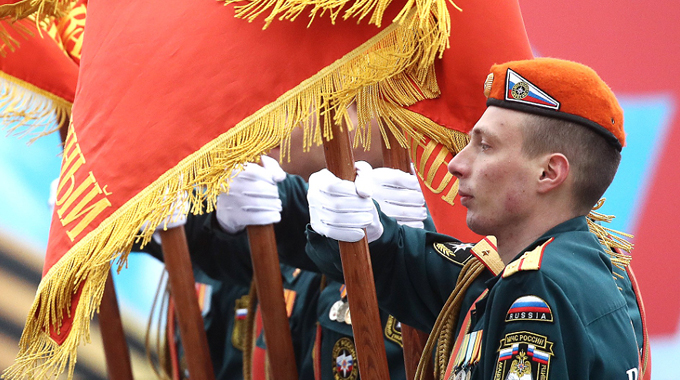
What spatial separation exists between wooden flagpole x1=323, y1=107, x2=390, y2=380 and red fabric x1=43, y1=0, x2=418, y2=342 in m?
0.20

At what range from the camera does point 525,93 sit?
1285mm


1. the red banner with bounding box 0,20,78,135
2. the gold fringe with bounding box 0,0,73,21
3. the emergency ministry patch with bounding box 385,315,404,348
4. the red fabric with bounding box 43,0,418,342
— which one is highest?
the gold fringe with bounding box 0,0,73,21

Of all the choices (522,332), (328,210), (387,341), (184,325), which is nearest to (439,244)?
(328,210)

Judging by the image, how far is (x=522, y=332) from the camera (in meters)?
1.08

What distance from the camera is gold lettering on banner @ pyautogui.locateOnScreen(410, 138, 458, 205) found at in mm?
1659

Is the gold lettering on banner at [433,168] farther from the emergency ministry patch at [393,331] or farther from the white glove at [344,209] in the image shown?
the emergency ministry patch at [393,331]

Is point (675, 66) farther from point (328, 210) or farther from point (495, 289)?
point (495, 289)

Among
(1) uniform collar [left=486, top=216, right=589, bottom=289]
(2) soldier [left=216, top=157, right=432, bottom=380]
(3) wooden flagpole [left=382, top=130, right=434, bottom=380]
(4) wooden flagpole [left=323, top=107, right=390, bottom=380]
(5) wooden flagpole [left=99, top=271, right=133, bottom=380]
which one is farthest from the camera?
(5) wooden flagpole [left=99, top=271, right=133, bottom=380]

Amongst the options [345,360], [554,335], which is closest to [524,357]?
[554,335]

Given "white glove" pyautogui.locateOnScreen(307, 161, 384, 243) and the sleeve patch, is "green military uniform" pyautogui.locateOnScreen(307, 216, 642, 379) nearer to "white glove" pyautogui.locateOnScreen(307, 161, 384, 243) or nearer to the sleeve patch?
the sleeve patch

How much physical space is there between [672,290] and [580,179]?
1.69 meters

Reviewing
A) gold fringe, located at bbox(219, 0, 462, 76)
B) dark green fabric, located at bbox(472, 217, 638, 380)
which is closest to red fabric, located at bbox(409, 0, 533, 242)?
gold fringe, located at bbox(219, 0, 462, 76)

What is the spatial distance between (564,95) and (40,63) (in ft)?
5.57

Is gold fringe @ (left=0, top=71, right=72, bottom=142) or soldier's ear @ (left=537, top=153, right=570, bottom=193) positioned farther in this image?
gold fringe @ (left=0, top=71, right=72, bottom=142)
